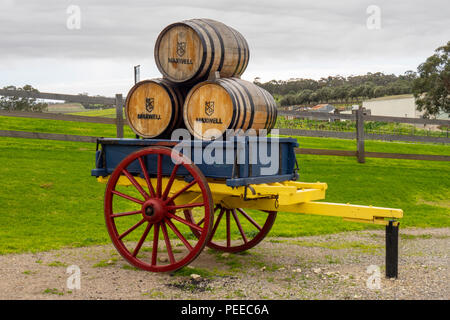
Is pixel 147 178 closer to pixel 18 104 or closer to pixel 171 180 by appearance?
pixel 171 180

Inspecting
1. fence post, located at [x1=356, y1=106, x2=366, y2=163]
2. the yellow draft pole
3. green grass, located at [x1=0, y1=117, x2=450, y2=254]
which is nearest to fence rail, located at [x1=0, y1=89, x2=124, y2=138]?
green grass, located at [x1=0, y1=117, x2=450, y2=254]

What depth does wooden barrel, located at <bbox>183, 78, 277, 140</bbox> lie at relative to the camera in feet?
18.8

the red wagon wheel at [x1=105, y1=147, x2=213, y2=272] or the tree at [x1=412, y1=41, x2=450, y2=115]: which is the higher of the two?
the tree at [x1=412, y1=41, x2=450, y2=115]

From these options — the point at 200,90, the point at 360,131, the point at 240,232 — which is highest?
the point at 200,90

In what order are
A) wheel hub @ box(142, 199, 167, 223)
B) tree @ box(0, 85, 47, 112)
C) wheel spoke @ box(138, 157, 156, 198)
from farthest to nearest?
tree @ box(0, 85, 47, 112) → wheel spoke @ box(138, 157, 156, 198) → wheel hub @ box(142, 199, 167, 223)

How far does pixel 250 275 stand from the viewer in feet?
19.6

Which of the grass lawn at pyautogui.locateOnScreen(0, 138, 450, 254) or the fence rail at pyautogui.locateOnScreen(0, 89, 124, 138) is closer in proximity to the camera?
the grass lawn at pyautogui.locateOnScreen(0, 138, 450, 254)

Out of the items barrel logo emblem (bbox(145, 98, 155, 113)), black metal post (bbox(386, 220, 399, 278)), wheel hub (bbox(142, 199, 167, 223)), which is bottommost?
black metal post (bbox(386, 220, 399, 278))

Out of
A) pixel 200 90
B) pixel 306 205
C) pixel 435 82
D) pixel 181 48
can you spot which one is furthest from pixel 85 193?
pixel 435 82

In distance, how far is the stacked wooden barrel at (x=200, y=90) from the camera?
5.80 meters

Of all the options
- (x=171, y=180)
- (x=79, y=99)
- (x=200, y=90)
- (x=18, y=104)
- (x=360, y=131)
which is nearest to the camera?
(x=171, y=180)

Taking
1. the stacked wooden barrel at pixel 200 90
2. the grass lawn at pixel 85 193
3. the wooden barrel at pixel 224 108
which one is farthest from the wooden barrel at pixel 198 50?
the grass lawn at pixel 85 193

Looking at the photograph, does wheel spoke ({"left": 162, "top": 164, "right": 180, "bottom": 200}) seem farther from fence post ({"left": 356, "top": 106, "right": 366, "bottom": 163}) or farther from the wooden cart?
fence post ({"left": 356, "top": 106, "right": 366, "bottom": 163})

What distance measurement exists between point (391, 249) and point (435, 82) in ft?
116
